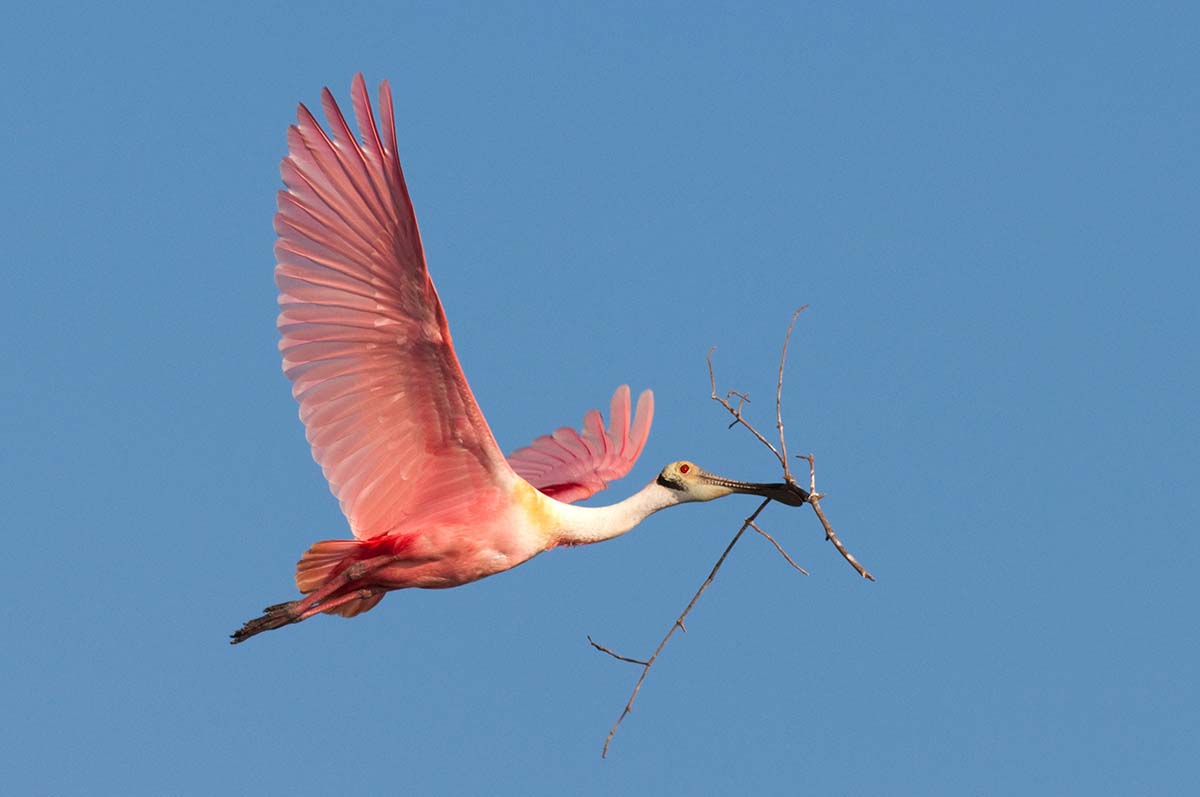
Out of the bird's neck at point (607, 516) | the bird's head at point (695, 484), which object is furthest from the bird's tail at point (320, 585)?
the bird's head at point (695, 484)

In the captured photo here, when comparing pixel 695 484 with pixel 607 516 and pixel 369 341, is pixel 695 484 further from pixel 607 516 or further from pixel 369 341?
pixel 369 341

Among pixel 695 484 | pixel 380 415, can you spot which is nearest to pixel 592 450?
pixel 695 484

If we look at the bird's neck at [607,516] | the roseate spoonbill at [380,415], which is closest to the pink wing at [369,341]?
the roseate spoonbill at [380,415]

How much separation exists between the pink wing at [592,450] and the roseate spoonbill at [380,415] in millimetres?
2282

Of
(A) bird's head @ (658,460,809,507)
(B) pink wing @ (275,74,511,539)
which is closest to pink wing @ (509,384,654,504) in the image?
(A) bird's head @ (658,460,809,507)

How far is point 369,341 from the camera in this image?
14617mm

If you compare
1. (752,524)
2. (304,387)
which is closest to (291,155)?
(304,387)

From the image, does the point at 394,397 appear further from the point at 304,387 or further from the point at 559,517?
the point at 559,517

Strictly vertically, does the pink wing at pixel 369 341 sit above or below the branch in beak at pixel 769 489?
above

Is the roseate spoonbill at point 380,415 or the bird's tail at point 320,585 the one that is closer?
the roseate spoonbill at point 380,415

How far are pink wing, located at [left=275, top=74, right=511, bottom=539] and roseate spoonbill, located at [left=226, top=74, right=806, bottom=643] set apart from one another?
0.04 ft

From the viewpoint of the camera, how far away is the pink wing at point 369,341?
45.5 ft

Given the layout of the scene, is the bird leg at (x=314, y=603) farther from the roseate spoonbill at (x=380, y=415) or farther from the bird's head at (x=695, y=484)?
the bird's head at (x=695, y=484)

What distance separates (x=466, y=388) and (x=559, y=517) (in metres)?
1.48
